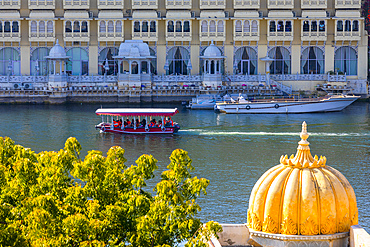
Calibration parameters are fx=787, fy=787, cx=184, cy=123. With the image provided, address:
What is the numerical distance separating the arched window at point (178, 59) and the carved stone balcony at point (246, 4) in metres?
7.46

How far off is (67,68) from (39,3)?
25.2 ft

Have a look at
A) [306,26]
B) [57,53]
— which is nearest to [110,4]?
[57,53]

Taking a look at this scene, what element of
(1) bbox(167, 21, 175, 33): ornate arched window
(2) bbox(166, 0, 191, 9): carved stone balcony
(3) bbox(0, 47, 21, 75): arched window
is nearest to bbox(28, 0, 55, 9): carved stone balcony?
(3) bbox(0, 47, 21, 75): arched window

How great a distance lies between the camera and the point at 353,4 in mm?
85688

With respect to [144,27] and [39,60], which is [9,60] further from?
[144,27]

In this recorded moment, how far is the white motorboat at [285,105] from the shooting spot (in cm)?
7162

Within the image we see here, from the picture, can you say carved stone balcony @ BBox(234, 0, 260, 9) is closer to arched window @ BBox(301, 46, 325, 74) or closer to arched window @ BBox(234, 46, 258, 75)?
arched window @ BBox(234, 46, 258, 75)

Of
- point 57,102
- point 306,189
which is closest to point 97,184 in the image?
point 306,189

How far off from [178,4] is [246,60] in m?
9.65

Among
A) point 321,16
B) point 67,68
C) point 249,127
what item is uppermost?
point 321,16

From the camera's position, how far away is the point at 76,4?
8556cm

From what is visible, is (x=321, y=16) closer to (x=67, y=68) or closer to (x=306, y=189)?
(x=67, y=68)

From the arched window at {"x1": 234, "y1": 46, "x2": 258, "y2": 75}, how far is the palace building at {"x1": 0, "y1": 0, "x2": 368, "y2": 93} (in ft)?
0.36

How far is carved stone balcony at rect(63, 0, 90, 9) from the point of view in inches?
3364
